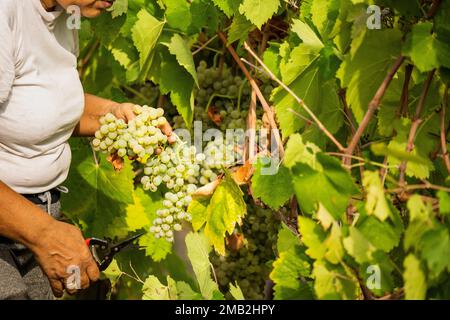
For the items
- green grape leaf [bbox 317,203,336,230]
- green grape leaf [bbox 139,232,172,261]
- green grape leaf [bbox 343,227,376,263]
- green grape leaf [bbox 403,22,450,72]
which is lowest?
green grape leaf [bbox 139,232,172,261]

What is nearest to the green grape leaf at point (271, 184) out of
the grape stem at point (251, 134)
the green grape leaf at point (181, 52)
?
the grape stem at point (251, 134)

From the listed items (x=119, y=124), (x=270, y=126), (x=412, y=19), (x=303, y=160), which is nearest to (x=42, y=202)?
(x=119, y=124)

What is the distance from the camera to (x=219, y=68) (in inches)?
78.5

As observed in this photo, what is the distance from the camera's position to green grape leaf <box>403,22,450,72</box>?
3.92ft

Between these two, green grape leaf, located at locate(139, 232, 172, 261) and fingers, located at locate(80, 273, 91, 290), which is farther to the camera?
green grape leaf, located at locate(139, 232, 172, 261)

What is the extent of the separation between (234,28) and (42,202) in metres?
0.55

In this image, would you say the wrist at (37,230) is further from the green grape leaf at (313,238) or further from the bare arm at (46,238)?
the green grape leaf at (313,238)

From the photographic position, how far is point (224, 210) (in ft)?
5.35

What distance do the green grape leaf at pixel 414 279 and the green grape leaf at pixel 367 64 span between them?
0.37m

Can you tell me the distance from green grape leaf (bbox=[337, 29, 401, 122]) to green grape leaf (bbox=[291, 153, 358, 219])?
24cm

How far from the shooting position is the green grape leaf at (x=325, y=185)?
3.73 feet

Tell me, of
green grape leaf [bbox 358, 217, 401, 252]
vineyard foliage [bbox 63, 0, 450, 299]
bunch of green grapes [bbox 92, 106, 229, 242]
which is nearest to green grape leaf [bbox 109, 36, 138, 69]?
vineyard foliage [bbox 63, 0, 450, 299]

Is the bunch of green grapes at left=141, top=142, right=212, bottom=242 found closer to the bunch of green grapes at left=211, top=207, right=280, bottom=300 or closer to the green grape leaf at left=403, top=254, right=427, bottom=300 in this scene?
the bunch of green grapes at left=211, top=207, right=280, bottom=300

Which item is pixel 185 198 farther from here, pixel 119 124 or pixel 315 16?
pixel 315 16
